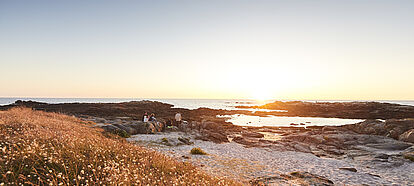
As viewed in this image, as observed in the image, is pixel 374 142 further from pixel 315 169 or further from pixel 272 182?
pixel 272 182

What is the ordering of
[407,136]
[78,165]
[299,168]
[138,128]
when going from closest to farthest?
[78,165] → [299,168] → [407,136] → [138,128]

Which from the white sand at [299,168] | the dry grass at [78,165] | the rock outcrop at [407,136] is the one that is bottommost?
the white sand at [299,168]

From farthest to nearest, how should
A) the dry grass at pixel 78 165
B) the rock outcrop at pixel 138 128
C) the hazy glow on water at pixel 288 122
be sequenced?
the hazy glow on water at pixel 288 122 → the rock outcrop at pixel 138 128 → the dry grass at pixel 78 165

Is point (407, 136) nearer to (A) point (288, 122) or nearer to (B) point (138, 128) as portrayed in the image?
(A) point (288, 122)

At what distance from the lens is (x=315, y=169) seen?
1516 cm

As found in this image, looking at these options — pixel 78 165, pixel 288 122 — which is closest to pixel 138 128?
pixel 78 165

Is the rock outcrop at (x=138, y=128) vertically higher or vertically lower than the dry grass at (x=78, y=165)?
lower

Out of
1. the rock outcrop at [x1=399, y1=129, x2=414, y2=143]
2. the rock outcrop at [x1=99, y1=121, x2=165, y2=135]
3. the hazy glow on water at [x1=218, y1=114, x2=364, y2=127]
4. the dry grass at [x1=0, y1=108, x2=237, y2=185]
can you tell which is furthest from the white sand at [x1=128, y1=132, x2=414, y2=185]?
the hazy glow on water at [x1=218, y1=114, x2=364, y2=127]

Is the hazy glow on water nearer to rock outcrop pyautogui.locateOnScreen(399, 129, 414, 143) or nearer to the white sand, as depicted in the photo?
rock outcrop pyautogui.locateOnScreen(399, 129, 414, 143)

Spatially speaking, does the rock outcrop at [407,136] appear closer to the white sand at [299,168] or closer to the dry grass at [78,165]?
the white sand at [299,168]

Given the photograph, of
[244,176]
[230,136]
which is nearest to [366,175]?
[244,176]

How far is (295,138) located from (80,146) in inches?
1013

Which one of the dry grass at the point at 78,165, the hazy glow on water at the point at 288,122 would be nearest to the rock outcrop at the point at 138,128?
the dry grass at the point at 78,165

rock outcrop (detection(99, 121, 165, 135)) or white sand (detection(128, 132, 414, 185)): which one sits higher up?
rock outcrop (detection(99, 121, 165, 135))
